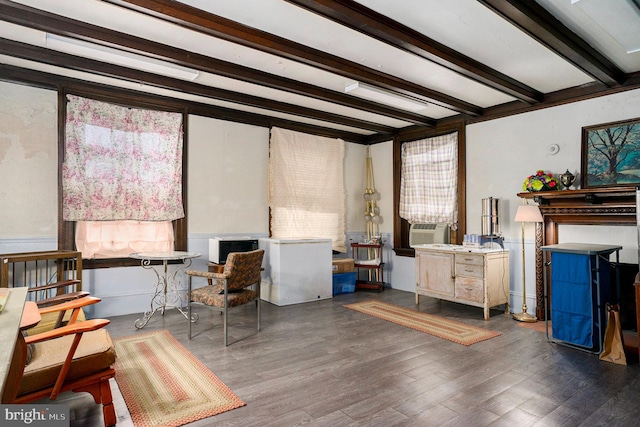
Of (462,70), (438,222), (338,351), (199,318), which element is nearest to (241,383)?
(338,351)

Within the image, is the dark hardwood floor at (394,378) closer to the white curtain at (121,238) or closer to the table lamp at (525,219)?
the table lamp at (525,219)

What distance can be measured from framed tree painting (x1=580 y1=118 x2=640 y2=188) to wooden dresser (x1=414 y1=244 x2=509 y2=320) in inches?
51.4

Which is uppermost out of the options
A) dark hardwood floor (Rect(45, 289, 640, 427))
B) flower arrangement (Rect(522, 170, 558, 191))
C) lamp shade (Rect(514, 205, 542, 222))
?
flower arrangement (Rect(522, 170, 558, 191))

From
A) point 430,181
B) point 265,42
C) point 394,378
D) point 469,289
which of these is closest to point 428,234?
point 430,181

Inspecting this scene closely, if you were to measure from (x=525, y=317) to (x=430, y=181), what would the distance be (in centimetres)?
240

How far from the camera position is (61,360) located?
2.05 m

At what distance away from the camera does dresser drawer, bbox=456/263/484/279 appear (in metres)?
4.46

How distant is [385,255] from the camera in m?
6.60

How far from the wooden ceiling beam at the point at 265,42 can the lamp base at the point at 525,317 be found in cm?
283

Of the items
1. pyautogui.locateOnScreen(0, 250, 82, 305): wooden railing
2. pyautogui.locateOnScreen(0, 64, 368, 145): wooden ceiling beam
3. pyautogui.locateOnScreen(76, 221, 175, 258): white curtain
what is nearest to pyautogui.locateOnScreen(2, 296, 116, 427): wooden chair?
pyautogui.locateOnScreen(0, 250, 82, 305): wooden railing

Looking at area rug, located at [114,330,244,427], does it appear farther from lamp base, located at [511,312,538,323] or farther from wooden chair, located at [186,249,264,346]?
lamp base, located at [511,312,538,323]

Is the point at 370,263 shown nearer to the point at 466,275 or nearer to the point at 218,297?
the point at 466,275

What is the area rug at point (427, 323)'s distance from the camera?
3762mm

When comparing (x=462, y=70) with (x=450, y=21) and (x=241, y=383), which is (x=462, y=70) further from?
(x=241, y=383)
